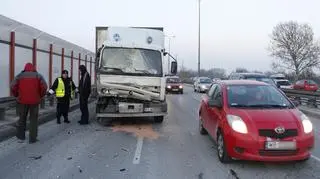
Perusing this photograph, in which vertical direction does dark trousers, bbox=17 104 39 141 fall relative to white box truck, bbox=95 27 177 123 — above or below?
below

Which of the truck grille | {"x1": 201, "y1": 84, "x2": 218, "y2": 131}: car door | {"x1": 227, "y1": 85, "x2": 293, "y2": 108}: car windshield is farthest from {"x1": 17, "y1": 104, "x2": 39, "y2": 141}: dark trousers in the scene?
the truck grille

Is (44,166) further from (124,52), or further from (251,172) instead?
(124,52)

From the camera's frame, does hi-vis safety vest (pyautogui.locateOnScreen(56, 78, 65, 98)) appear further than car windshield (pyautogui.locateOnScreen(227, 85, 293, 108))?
Yes

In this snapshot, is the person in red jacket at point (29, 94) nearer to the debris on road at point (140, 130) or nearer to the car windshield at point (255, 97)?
the debris on road at point (140, 130)

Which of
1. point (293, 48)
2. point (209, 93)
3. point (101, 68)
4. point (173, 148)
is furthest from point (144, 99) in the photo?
point (293, 48)

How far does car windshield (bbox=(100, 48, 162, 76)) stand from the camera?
1241 centimetres

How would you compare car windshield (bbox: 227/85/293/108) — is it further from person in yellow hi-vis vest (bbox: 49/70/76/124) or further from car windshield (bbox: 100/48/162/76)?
person in yellow hi-vis vest (bbox: 49/70/76/124)

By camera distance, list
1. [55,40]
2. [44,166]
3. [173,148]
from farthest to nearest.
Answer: [55,40]
[173,148]
[44,166]

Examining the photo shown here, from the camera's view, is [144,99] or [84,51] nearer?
[144,99]

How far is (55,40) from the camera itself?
68.0ft

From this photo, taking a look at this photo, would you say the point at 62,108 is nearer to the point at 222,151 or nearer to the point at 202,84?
the point at 222,151

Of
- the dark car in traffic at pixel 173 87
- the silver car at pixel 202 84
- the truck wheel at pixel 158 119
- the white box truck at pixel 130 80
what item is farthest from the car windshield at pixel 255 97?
the silver car at pixel 202 84

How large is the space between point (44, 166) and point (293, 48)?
73571 mm

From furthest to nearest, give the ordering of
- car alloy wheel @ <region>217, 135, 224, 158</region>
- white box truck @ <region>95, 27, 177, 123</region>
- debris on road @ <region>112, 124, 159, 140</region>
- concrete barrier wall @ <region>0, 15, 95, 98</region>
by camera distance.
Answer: concrete barrier wall @ <region>0, 15, 95, 98</region> < white box truck @ <region>95, 27, 177, 123</region> < debris on road @ <region>112, 124, 159, 140</region> < car alloy wheel @ <region>217, 135, 224, 158</region>
